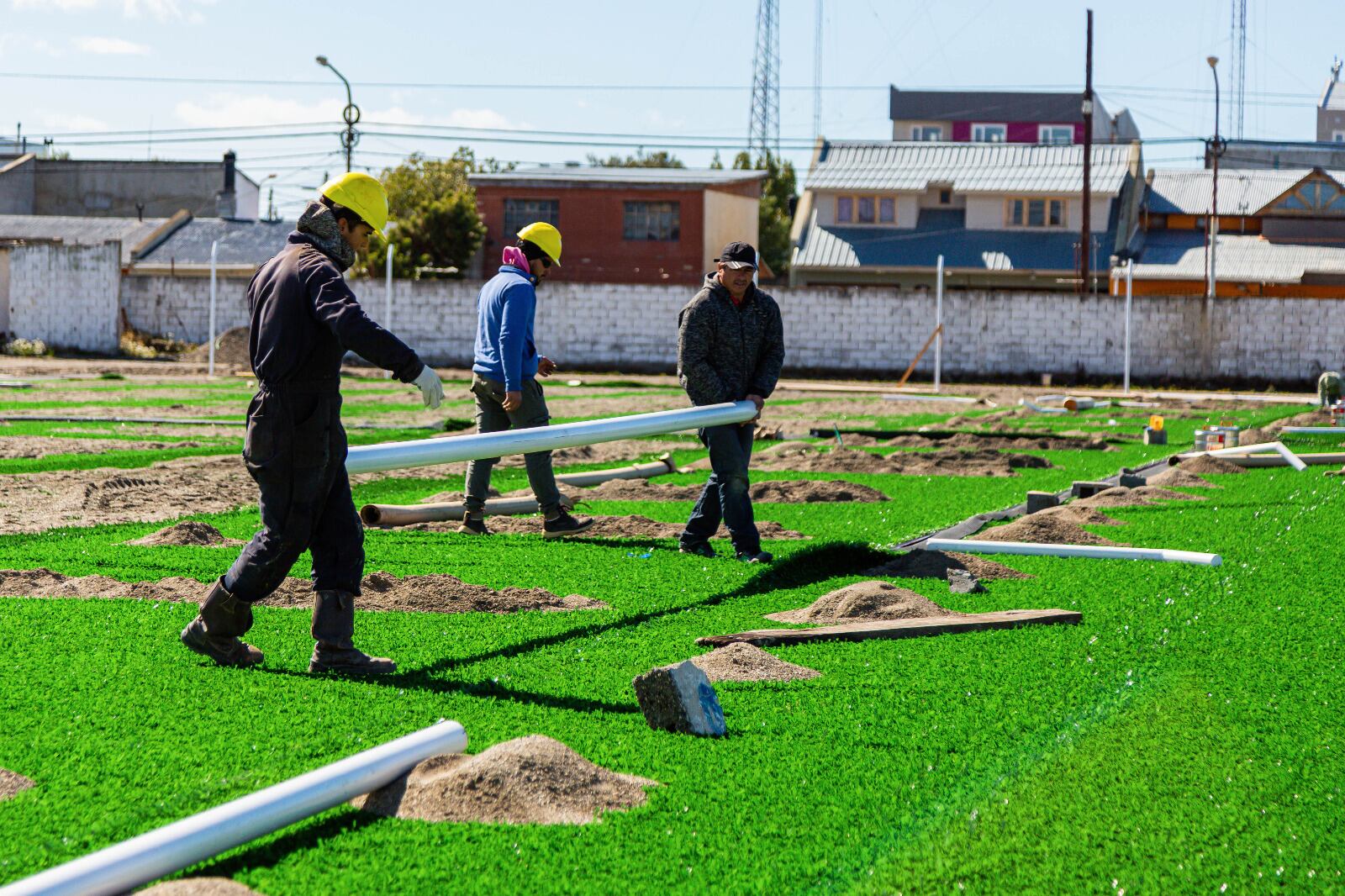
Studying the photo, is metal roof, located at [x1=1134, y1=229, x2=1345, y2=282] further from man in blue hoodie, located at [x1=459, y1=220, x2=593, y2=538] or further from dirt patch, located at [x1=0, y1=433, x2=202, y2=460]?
man in blue hoodie, located at [x1=459, y1=220, x2=593, y2=538]

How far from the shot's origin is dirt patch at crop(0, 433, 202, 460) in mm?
14305

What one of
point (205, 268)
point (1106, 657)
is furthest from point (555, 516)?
point (205, 268)

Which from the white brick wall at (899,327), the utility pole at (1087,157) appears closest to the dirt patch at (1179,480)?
the white brick wall at (899,327)

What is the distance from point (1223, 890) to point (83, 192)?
7383 cm

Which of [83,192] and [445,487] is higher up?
[83,192]

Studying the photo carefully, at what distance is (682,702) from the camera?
15.6 ft

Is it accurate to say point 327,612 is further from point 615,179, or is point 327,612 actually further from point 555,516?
point 615,179

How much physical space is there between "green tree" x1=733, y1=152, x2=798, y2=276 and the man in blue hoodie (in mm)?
55186

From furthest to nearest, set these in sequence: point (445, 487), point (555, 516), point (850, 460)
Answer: point (850, 460) → point (445, 487) → point (555, 516)

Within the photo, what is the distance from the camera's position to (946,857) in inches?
147

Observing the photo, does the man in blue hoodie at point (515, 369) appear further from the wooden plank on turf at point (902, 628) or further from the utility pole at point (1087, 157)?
the utility pole at point (1087, 157)

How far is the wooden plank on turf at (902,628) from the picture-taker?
6234 mm

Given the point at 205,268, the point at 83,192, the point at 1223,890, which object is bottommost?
the point at 1223,890

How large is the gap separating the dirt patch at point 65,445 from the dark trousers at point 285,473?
9352 mm
